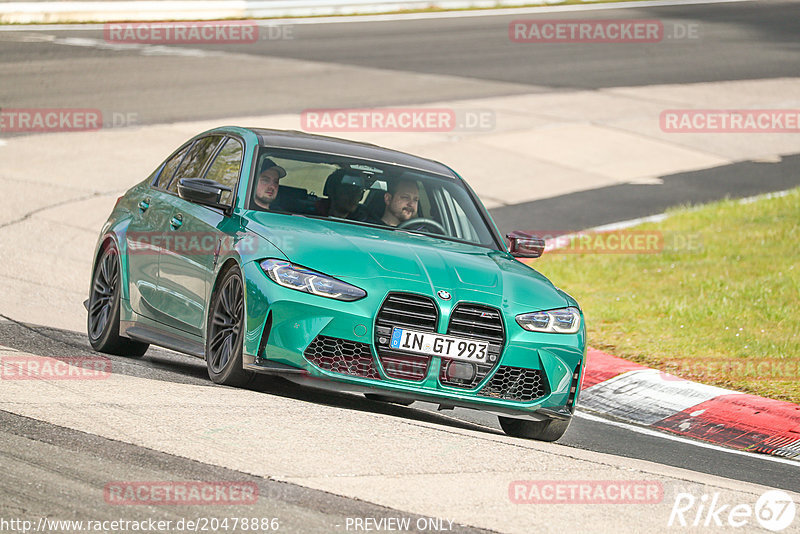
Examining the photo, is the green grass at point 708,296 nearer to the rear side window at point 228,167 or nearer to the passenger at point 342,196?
the passenger at point 342,196

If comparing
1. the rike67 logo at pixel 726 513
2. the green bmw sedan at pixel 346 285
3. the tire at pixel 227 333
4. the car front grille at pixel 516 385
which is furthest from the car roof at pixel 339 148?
the rike67 logo at pixel 726 513

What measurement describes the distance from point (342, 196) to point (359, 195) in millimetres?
116

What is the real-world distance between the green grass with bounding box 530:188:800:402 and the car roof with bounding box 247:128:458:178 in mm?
3043

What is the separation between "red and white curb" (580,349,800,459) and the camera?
891 centimetres

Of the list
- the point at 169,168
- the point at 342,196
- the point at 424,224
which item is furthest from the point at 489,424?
the point at 169,168

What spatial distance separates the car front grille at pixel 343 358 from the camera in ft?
23.2

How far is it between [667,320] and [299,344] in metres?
6.00

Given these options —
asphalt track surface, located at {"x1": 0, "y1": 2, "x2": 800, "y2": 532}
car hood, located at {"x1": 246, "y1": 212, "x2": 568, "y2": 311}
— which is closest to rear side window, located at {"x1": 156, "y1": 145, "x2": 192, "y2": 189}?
asphalt track surface, located at {"x1": 0, "y1": 2, "x2": 800, "y2": 532}

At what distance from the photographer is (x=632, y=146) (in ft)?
72.0

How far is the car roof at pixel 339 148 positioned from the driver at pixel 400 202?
259 mm

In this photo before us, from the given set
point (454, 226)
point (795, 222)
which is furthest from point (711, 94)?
point (454, 226)

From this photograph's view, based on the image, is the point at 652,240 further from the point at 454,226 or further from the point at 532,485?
the point at 532,485

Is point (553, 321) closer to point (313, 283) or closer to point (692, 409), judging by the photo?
point (313, 283)

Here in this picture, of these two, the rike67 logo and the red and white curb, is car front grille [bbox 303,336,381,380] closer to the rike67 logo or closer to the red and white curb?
the rike67 logo
